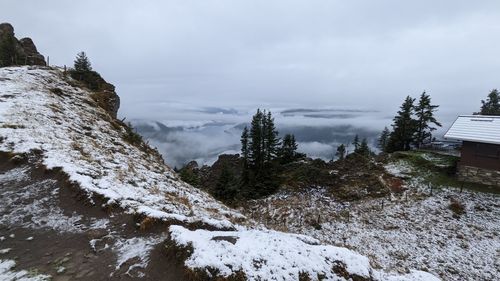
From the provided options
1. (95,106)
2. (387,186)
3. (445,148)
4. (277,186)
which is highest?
(95,106)

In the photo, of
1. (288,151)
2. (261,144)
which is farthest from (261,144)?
(288,151)

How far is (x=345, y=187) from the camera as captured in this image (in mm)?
33719

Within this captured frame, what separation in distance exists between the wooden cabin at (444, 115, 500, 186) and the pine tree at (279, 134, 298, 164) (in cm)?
2645

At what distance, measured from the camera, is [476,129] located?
32.3m

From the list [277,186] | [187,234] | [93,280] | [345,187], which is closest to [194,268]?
[187,234]

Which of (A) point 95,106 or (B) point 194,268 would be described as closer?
(B) point 194,268

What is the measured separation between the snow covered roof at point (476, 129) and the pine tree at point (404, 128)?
43.6 feet

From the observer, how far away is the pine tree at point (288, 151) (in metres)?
53.6

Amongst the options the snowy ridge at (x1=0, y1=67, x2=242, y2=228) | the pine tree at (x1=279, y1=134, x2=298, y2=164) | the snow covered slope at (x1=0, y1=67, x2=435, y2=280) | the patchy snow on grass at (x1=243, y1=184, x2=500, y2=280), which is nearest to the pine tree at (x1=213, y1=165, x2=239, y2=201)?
the patchy snow on grass at (x1=243, y1=184, x2=500, y2=280)

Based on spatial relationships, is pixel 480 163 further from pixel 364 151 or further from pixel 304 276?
pixel 304 276

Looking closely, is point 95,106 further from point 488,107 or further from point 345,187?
point 488,107

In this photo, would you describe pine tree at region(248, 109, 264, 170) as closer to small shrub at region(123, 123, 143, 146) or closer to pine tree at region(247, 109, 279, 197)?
pine tree at region(247, 109, 279, 197)

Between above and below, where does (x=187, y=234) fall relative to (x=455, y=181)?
above

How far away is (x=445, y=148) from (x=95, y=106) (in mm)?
49475
